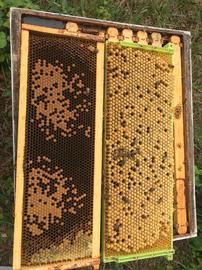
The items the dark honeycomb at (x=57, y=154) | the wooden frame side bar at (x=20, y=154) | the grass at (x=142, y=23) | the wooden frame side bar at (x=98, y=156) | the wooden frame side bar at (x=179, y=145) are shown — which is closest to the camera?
the wooden frame side bar at (x=20, y=154)

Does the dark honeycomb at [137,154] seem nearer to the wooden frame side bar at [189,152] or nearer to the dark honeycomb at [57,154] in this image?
Result: the dark honeycomb at [57,154]

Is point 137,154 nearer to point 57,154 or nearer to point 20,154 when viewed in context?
point 57,154

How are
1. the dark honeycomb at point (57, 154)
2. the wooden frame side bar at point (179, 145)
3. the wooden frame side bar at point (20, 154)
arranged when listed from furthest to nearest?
the wooden frame side bar at point (179, 145)
the dark honeycomb at point (57, 154)
the wooden frame side bar at point (20, 154)

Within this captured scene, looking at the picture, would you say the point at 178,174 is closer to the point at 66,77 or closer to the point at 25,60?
the point at 66,77

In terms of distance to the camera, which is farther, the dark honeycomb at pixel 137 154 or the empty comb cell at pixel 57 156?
the dark honeycomb at pixel 137 154

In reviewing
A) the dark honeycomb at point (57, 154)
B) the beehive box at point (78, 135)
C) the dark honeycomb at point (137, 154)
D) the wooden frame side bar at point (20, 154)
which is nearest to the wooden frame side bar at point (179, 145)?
the beehive box at point (78, 135)

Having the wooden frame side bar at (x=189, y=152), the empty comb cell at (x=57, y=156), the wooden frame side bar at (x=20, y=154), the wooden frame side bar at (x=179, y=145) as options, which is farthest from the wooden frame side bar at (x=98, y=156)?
the wooden frame side bar at (x=189, y=152)

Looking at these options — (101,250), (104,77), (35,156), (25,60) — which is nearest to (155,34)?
(104,77)

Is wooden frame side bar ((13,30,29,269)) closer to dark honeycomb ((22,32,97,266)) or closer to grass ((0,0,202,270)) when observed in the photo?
dark honeycomb ((22,32,97,266))
